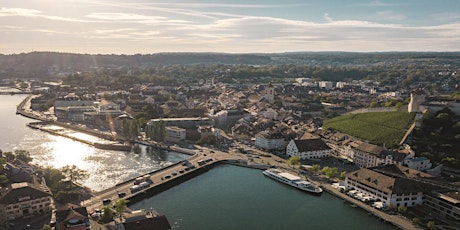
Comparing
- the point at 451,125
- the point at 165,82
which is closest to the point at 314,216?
the point at 451,125

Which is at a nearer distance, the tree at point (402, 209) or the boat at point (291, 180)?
the tree at point (402, 209)

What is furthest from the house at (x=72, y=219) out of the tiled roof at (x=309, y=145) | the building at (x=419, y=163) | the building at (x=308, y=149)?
the building at (x=419, y=163)

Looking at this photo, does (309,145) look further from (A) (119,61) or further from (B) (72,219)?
(A) (119,61)

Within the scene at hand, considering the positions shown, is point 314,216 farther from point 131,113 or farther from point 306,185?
point 131,113

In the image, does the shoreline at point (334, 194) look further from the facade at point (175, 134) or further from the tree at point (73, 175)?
the facade at point (175, 134)

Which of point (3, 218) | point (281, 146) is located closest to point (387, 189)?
point (281, 146)

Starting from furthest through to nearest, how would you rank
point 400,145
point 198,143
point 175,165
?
point 198,143 → point 400,145 → point 175,165

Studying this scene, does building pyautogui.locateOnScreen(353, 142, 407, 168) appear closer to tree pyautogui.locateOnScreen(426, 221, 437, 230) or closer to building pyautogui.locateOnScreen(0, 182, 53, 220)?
tree pyautogui.locateOnScreen(426, 221, 437, 230)
